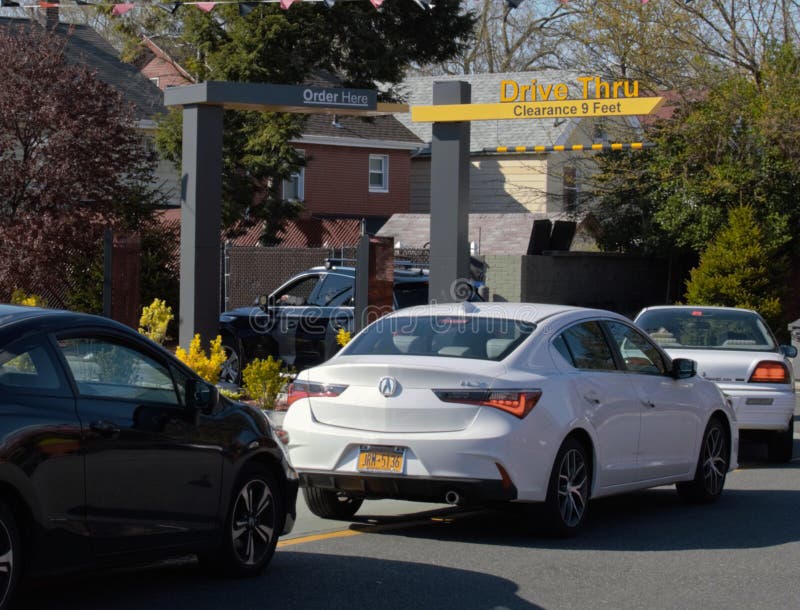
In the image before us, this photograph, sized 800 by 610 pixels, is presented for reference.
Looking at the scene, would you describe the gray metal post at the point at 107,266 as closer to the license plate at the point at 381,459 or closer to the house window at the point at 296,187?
the license plate at the point at 381,459

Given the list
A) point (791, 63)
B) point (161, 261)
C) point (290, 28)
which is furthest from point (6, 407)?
point (791, 63)

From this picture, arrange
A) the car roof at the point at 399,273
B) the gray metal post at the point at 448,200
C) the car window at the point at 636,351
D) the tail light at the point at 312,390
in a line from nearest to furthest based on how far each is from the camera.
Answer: the tail light at the point at 312,390 < the car window at the point at 636,351 < the gray metal post at the point at 448,200 < the car roof at the point at 399,273

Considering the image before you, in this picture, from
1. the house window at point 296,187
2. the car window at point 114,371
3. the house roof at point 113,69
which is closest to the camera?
the car window at point 114,371

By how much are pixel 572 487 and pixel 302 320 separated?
9.70m

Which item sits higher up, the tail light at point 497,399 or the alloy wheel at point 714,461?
the tail light at point 497,399

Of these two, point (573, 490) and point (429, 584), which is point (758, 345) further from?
point (429, 584)

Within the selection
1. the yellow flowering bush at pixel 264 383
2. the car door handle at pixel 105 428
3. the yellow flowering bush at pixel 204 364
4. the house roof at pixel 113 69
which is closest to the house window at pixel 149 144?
the house roof at pixel 113 69

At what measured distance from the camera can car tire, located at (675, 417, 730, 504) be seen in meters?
10.5

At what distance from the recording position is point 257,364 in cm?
1443

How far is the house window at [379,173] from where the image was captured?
145ft

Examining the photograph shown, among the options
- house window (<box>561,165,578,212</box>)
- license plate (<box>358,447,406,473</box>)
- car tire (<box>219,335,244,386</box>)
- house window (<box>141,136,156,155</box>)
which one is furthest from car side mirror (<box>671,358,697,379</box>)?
house window (<box>561,165,578,212</box>)

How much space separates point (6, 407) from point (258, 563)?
88.5 inches

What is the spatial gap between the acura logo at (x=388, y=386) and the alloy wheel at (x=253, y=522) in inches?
50.2

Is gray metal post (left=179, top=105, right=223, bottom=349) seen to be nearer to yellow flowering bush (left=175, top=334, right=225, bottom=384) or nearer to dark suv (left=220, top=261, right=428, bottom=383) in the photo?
dark suv (left=220, top=261, right=428, bottom=383)
